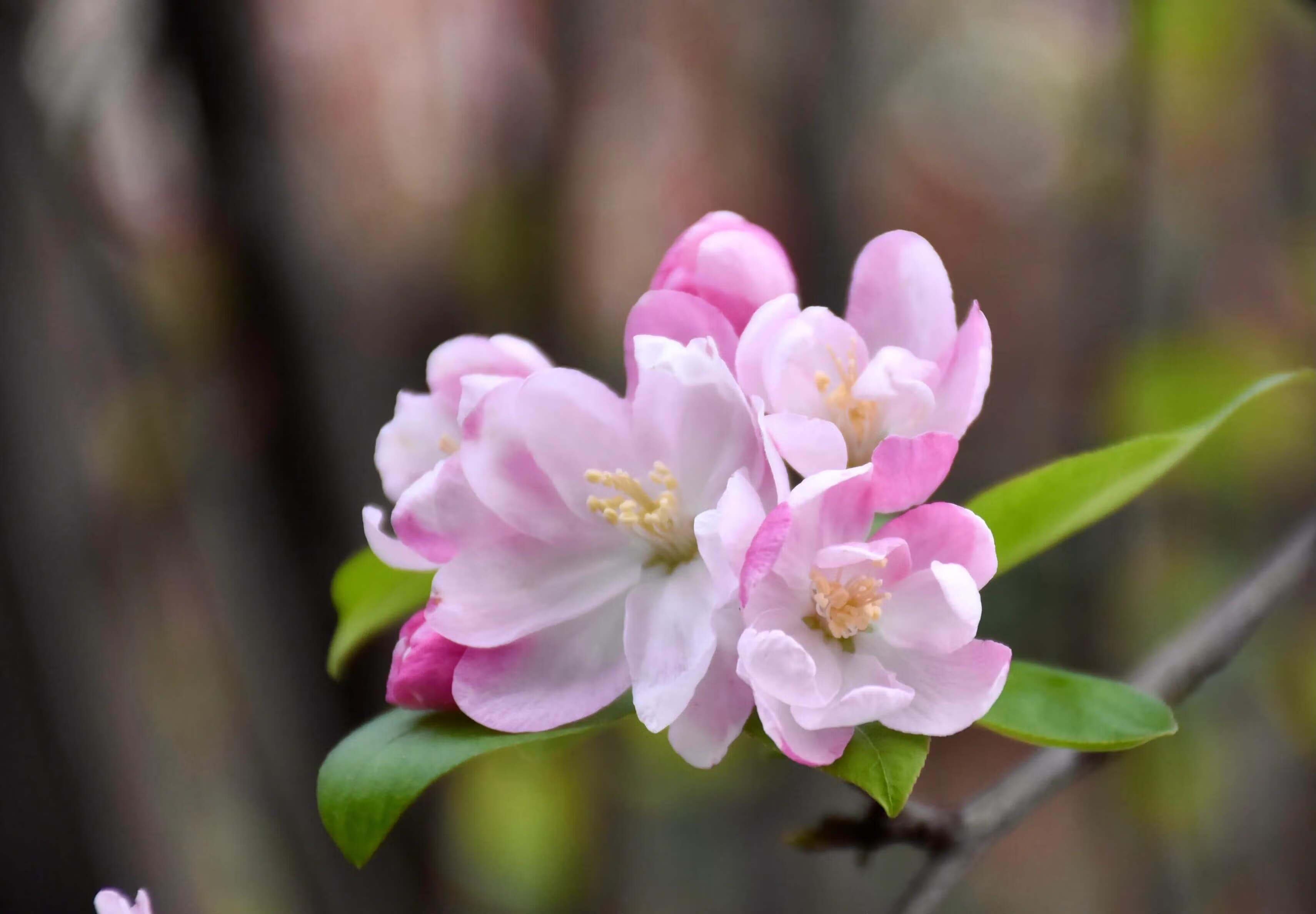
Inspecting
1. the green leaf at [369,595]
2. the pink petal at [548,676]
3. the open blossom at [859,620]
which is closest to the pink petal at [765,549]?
the open blossom at [859,620]

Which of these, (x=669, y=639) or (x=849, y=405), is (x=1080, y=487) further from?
(x=669, y=639)

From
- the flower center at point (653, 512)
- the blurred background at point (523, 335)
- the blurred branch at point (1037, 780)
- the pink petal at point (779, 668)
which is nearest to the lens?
the pink petal at point (779, 668)

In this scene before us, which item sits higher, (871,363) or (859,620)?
(871,363)

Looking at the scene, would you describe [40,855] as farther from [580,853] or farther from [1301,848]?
[1301,848]

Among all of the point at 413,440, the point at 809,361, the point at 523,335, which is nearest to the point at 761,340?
the point at 809,361

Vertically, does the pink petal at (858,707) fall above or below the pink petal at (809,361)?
below

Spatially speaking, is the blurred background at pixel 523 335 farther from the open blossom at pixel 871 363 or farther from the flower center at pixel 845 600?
the flower center at pixel 845 600
